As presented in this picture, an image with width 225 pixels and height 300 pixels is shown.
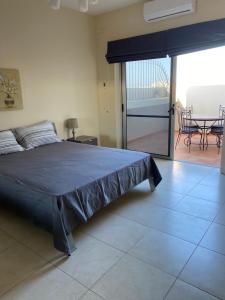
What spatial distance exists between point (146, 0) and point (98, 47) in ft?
4.13

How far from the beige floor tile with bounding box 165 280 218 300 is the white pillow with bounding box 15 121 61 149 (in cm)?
270

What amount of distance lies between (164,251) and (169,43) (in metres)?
3.20

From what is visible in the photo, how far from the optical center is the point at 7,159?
296 cm

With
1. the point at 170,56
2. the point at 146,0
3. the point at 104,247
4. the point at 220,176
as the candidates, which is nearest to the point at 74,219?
the point at 104,247

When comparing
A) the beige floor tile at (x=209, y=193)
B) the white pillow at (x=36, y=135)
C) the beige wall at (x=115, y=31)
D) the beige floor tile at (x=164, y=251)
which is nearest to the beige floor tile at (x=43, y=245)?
the beige floor tile at (x=164, y=251)

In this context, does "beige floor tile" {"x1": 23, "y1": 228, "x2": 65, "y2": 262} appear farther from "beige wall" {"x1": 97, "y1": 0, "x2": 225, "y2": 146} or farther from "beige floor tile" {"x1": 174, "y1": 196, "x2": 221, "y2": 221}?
"beige wall" {"x1": 97, "y1": 0, "x2": 225, "y2": 146}

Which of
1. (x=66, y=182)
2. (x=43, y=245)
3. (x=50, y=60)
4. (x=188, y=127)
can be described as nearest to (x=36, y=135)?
(x=50, y=60)

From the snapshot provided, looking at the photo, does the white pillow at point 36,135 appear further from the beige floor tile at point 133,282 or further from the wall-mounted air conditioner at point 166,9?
the wall-mounted air conditioner at point 166,9

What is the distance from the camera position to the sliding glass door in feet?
14.1

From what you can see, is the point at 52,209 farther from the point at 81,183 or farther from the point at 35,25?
the point at 35,25

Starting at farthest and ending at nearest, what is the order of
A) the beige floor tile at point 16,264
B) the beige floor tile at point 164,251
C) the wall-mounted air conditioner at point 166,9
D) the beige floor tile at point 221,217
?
1. the wall-mounted air conditioner at point 166,9
2. the beige floor tile at point 221,217
3. the beige floor tile at point 164,251
4. the beige floor tile at point 16,264

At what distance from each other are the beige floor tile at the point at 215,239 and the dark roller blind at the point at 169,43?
256 centimetres

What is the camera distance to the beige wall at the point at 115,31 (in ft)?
11.4

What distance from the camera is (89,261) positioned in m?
1.92
